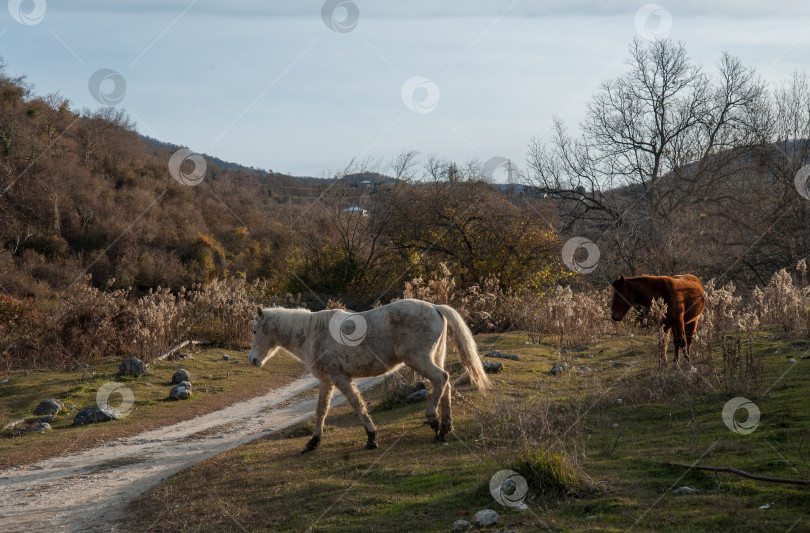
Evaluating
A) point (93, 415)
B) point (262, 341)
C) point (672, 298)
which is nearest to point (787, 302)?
point (672, 298)

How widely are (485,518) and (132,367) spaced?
41.0ft

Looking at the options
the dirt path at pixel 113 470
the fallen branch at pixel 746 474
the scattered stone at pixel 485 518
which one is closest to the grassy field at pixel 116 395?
the dirt path at pixel 113 470

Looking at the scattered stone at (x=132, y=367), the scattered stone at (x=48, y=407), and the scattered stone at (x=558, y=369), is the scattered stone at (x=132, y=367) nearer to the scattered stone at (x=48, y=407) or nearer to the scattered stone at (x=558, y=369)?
the scattered stone at (x=48, y=407)

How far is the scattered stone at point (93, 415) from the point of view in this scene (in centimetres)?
1191

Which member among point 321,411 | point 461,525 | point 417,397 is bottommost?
point 417,397

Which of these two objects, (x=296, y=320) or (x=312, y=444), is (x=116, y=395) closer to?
(x=296, y=320)

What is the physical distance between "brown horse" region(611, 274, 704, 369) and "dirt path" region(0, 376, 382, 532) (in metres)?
6.65

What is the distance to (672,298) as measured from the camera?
34.6ft

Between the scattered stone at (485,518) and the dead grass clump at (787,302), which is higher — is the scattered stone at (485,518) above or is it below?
below

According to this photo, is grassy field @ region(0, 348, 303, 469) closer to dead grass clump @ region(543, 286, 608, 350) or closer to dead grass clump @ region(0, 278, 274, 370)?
dead grass clump @ region(0, 278, 274, 370)

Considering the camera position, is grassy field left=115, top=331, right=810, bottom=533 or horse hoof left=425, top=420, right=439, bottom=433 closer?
grassy field left=115, top=331, right=810, bottom=533

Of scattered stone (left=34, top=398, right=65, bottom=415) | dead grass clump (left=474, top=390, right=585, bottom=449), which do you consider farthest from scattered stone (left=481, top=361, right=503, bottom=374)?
scattered stone (left=34, top=398, right=65, bottom=415)

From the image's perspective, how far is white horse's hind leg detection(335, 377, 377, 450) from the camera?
845cm

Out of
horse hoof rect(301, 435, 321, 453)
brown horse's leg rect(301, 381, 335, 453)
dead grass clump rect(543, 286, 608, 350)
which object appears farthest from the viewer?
dead grass clump rect(543, 286, 608, 350)
